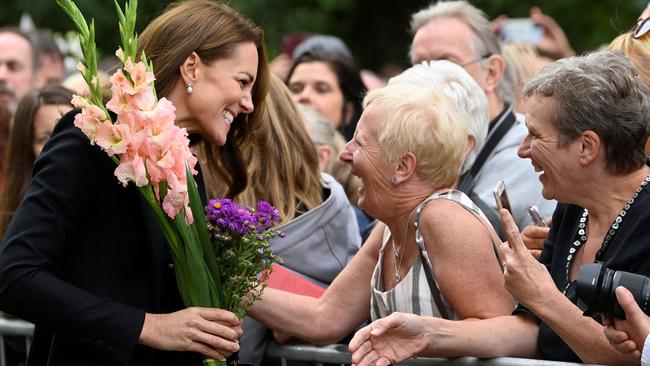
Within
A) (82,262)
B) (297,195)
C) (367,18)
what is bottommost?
(82,262)

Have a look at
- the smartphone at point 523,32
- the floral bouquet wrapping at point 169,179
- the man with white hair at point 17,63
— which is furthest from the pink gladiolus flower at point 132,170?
the smartphone at point 523,32

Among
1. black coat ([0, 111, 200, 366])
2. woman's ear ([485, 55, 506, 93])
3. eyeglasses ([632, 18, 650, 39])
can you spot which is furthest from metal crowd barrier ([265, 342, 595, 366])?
woman's ear ([485, 55, 506, 93])

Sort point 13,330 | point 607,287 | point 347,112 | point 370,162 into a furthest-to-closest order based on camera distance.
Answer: point 347,112, point 13,330, point 370,162, point 607,287

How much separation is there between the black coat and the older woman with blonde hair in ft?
2.21

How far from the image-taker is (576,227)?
3.94 meters

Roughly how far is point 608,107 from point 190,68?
138 cm

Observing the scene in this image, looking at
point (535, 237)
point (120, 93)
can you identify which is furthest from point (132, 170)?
point (535, 237)

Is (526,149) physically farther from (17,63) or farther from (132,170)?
(17,63)

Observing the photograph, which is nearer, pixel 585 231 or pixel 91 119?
pixel 91 119

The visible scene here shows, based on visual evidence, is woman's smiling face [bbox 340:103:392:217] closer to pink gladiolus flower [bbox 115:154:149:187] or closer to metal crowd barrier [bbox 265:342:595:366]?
metal crowd barrier [bbox 265:342:595:366]

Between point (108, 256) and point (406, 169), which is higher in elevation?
point (406, 169)

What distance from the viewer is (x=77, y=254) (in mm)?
3779

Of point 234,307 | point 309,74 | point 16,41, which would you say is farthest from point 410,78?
point 16,41

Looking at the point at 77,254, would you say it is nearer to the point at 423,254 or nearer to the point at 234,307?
the point at 234,307
